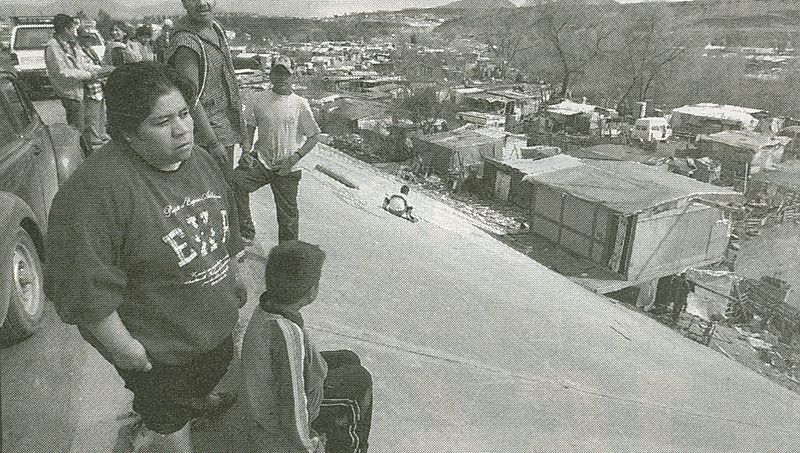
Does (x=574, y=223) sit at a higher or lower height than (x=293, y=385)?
lower

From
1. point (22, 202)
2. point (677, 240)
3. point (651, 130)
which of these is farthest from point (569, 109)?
point (22, 202)

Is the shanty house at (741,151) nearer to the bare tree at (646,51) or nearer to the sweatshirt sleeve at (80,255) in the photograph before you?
the bare tree at (646,51)

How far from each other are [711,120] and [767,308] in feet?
73.0

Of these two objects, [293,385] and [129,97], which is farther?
[293,385]

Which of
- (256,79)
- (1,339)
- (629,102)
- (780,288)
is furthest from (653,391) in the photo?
(629,102)

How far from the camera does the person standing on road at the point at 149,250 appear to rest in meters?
1.46

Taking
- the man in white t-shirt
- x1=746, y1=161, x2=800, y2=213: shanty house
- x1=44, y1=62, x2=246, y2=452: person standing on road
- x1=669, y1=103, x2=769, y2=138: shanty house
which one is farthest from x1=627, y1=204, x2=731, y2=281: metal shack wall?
x1=669, y1=103, x2=769, y2=138: shanty house

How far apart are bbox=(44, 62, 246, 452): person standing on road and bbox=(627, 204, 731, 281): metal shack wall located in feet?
41.8

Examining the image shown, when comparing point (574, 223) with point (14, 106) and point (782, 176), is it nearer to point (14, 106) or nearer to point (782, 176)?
point (14, 106)

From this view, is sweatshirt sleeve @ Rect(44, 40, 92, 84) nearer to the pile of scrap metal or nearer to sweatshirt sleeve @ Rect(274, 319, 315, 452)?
sweatshirt sleeve @ Rect(274, 319, 315, 452)

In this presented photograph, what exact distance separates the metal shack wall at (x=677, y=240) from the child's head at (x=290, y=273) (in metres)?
12.6

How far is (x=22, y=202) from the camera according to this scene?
3.00m

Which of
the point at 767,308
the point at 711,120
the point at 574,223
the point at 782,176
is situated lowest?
the point at 767,308

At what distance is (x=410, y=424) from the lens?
10.1ft
